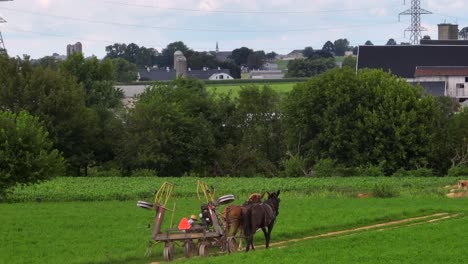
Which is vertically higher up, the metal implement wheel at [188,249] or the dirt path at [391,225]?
the metal implement wheel at [188,249]

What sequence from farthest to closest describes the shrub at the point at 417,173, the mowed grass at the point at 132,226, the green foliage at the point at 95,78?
the green foliage at the point at 95,78 < the shrub at the point at 417,173 < the mowed grass at the point at 132,226

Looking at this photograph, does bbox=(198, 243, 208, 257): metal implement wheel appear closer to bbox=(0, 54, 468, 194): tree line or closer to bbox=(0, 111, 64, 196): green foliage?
bbox=(0, 111, 64, 196): green foliage

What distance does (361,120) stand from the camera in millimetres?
80875

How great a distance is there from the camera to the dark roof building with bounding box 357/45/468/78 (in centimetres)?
11900

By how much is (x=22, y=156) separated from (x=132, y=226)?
14504 millimetres

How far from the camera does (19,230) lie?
36.0 m

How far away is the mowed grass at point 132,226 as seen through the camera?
2734cm

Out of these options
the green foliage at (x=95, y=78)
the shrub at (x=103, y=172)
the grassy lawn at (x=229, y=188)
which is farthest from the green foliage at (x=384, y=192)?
the green foliage at (x=95, y=78)

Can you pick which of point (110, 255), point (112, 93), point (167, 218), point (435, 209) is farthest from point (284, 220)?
point (112, 93)

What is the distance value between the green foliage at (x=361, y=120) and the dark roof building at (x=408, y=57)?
3468cm

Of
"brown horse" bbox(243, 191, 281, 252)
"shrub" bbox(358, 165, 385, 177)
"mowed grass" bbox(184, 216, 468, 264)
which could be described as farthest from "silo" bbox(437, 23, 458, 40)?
"brown horse" bbox(243, 191, 281, 252)

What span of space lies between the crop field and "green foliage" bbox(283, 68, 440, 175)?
1454 cm

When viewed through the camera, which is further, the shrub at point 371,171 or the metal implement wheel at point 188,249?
the shrub at point 371,171

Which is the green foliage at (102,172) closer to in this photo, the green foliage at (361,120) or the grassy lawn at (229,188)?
the grassy lawn at (229,188)
